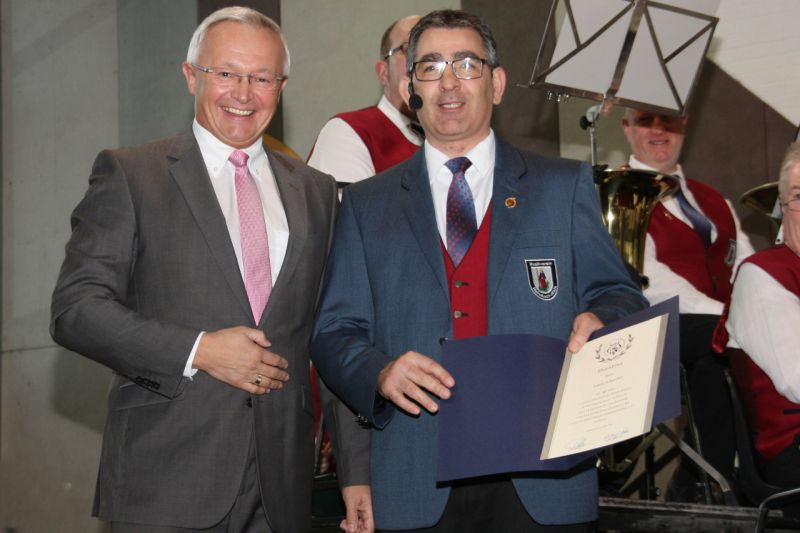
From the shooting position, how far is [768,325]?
3041mm

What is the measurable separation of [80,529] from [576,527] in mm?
4751

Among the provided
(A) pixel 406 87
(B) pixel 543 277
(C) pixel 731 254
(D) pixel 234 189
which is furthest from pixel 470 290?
(C) pixel 731 254

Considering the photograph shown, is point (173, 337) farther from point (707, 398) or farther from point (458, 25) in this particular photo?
point (707, 398)

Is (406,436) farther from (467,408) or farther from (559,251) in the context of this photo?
(559,251)

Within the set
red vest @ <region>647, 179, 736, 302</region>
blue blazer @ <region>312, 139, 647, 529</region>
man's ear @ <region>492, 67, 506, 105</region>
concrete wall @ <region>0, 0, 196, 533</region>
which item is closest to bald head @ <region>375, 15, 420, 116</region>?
red vest @ <region>647, 179, 736, 302</region>

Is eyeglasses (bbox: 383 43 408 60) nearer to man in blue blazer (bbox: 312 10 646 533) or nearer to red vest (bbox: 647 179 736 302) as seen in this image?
red vest (bbox: 647 179 736 302)

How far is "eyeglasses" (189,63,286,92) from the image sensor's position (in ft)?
8.23

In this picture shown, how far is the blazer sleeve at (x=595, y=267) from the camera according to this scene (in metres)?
2.19

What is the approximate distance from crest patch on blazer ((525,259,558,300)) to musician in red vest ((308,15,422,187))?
1675mm

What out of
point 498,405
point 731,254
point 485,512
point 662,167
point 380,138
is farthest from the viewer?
point 662,167

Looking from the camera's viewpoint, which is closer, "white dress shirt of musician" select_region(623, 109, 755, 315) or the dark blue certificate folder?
the dark blue certificate folder

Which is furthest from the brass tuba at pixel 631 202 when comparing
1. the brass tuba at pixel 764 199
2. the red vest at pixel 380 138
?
the red vest at pixel 380 138

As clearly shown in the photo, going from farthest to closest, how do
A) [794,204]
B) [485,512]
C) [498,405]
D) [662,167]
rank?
[662,167] → [794,204] → [485,512] → [498,405]

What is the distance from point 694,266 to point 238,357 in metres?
2.94
